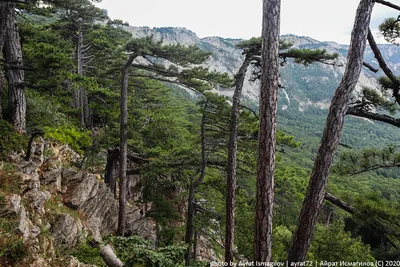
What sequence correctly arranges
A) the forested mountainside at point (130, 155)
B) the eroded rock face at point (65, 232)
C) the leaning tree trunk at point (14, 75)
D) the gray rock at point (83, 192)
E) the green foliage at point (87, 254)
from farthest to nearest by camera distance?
the gray rock at point (83, 192)
the leaning tree trunk at point (14, 75)
the eroded rock face at point (65, 232)
the green foliage at point (87, 254)
the forested mountainside at point (130, 155)

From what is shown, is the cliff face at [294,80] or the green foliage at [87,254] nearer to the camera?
the green foliage at [87,254]

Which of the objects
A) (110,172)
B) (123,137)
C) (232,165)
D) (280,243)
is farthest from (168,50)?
(280,243)

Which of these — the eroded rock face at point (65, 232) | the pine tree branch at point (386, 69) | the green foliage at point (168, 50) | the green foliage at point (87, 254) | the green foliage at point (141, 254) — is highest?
the green foliage at point (168, 50)

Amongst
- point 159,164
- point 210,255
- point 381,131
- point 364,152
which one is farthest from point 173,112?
point 381,131

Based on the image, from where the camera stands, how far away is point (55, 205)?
292 inches

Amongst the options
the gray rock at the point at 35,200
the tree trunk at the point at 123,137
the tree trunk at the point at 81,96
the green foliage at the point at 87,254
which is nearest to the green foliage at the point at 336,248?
the tree trunk at the point at 123,137

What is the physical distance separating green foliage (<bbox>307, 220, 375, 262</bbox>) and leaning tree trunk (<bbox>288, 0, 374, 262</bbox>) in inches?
381

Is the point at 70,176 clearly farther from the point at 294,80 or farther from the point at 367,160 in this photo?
the point at 294,80

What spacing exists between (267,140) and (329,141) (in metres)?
0.85

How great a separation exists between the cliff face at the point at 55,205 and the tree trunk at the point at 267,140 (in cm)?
383

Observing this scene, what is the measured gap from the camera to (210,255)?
16.7 m

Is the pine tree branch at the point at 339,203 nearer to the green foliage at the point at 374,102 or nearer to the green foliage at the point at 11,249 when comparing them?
the green foliage at the point at 374,102

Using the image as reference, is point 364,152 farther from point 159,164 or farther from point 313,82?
point 313,82

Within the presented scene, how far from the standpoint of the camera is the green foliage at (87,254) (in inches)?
249
